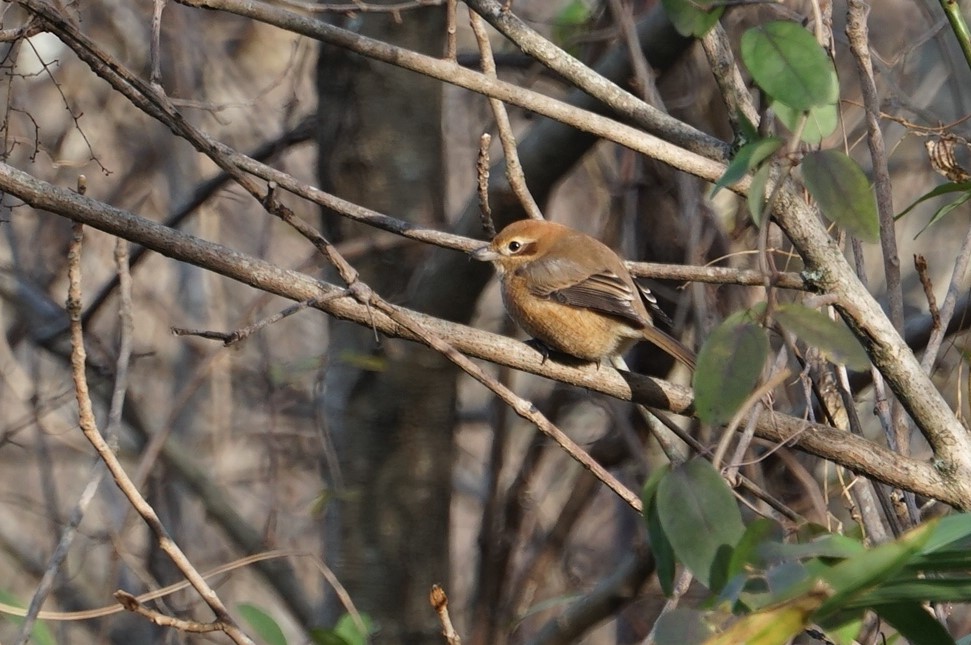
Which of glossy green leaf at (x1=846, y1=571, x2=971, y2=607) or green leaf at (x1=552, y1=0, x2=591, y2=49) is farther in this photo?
green leaf at (x1=552, y1=0, x2=591, y2=49)

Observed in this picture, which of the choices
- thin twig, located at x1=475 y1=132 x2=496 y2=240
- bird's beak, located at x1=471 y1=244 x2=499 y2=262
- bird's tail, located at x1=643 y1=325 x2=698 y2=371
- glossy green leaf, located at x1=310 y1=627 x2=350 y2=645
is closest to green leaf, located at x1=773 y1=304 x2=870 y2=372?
glossy green leaf, located at x1=310 y1=627 x2=350 y2=645

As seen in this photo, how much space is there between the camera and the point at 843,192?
5.31ft

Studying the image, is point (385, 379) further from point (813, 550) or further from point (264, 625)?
point (813, 550)

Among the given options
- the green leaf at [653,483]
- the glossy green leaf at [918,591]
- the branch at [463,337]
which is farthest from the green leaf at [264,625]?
the glossy green leaf at [918,591]

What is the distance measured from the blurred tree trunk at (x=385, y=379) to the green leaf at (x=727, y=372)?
313 centimetres

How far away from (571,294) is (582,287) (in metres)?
0.05

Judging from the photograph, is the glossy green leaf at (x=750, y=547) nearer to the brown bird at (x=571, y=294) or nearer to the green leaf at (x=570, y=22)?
the brown bird at (x=571, y=294)

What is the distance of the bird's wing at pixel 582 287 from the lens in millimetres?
3592

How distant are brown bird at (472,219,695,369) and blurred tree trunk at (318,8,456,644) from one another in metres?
0.89

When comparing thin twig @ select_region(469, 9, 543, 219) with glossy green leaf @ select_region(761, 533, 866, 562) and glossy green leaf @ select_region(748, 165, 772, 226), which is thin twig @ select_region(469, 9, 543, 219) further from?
glossy green leaf @ select_region(761, 533, 866, 562)

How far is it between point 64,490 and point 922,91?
24.0 ft

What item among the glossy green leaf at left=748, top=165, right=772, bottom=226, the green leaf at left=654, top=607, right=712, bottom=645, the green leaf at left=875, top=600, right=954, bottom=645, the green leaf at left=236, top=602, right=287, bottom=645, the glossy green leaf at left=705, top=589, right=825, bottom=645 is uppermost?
the glossy green leaf at left=748, top=165, right=772, bottom=226

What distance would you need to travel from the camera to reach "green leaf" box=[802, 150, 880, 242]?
1616 mm

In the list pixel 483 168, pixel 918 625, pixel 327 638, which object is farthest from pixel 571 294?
pixel 918 625
